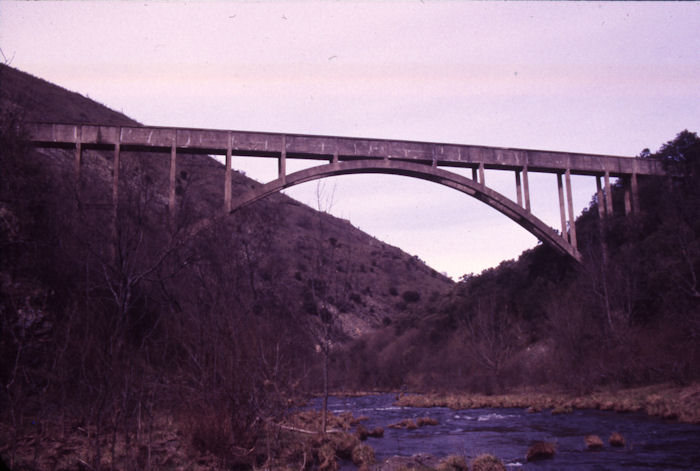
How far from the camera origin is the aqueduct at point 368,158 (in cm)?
2119

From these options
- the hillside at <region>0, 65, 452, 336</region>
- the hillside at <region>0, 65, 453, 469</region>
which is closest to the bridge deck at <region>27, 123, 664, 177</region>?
the hillside at <region>0, 65, 453, 469</region>

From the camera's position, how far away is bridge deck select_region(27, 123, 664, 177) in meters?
21.1

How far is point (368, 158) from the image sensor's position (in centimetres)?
2347

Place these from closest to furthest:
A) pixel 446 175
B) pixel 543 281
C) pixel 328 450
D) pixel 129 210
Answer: pixel 129 210 → pixel 328 450 → pixel 446 175 → pixel 543 281

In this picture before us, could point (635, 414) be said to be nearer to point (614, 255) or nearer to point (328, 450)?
point (328, 450)

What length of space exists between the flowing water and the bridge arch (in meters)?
8.63

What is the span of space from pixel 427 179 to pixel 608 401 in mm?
11119

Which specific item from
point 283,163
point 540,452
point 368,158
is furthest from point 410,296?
point 540,452

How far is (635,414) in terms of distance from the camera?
650 inches

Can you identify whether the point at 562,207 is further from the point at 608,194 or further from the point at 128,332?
the point at 128,332

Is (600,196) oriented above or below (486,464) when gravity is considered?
above

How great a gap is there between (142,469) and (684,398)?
49.3 feet

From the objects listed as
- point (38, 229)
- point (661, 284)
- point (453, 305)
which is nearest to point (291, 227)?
point (453, 305)

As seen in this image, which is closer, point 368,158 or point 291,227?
point 368,158
